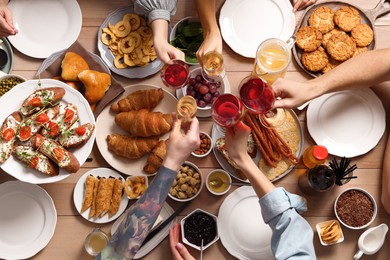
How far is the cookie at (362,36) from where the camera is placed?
192 centimetres

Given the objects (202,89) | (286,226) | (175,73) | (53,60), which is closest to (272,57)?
(202,89)

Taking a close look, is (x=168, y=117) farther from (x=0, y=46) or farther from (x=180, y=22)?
(x=0, y=46)

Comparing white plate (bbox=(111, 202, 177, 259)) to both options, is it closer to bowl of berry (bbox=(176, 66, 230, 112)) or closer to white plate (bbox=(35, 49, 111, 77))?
bowl of berry (bbox=(176, 66, 230, 112))

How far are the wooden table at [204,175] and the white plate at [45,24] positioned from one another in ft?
0.14

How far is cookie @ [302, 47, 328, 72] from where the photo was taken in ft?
6.26

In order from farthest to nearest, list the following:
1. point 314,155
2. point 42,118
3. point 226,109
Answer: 1. point 314,155
2. point 42,118
3. point 226,109

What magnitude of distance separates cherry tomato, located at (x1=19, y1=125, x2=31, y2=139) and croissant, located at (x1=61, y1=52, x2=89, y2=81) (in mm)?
296

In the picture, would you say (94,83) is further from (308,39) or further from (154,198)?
(308,39)

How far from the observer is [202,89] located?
1806 mm

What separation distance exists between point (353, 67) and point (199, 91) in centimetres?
68

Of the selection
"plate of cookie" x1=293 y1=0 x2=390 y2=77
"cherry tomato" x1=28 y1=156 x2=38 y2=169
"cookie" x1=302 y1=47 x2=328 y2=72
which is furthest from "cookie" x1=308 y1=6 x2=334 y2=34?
"cherry tomato" x1=28 y1=156 x2=38 y2=169

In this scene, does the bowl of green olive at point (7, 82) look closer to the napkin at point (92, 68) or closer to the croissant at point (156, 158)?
the napkin at point (92, 68)

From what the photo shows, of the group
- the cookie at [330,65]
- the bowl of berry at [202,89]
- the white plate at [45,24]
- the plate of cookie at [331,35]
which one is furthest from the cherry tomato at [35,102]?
the cookie at [330,65]

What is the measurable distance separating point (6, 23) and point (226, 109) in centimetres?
104
